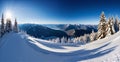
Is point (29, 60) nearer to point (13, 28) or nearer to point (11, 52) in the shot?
point (11, 52)

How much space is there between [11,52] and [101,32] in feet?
149

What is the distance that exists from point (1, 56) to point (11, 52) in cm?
292

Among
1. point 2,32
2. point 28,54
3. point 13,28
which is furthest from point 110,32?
point 13,28

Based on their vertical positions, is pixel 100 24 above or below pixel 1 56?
above

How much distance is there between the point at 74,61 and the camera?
26.5 metres

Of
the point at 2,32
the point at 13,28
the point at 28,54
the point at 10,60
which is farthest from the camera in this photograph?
the point at 13,28

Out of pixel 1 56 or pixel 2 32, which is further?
pixel 2 32

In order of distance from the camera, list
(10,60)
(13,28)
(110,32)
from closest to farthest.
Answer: (10,60) → (110,32) → (13,28)

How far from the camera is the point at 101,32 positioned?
71125mm

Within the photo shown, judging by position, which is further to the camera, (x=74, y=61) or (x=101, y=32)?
(x=101, y=32)

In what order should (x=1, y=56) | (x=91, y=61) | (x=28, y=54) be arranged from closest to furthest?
1. (x=91, y=61)
2. (x=1, y=56)
3. (x=28, y=54)

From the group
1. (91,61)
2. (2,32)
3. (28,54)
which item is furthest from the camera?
(2,32)

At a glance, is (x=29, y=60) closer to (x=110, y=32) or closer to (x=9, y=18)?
(x=110, y=32)

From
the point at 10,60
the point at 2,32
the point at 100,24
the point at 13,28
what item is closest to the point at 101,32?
the point at 100,24
